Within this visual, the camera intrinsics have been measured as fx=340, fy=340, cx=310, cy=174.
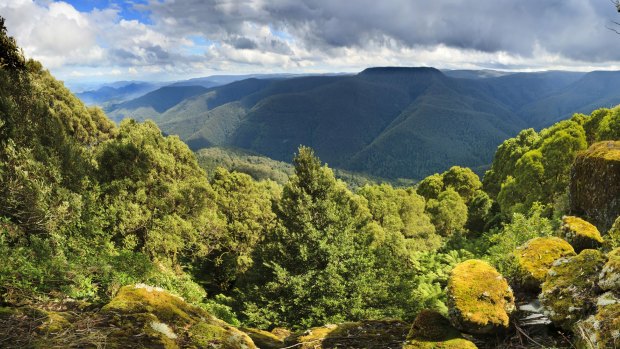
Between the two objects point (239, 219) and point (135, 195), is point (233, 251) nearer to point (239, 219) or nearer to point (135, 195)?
point (239, 219)

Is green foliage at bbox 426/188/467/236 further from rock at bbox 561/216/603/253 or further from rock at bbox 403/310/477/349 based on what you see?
rock at bbox 403/310/477/349

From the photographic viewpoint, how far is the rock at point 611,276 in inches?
212

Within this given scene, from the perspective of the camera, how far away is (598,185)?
1240 cm

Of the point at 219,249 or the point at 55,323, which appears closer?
the point at 55,323

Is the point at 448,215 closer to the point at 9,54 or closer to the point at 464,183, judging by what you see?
the point at 464,183

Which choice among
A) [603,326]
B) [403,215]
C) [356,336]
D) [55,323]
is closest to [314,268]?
[356,336]

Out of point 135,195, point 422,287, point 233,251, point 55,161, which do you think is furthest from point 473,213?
point 55,161

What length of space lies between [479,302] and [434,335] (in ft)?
3.44

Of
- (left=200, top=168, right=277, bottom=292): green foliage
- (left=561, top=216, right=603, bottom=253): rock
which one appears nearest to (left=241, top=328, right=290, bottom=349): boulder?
(left=561, top=216, right=603, bottom=253): rock

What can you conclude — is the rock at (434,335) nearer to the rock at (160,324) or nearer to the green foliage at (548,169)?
the rock at (160,324)

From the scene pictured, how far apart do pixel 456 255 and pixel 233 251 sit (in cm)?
1860

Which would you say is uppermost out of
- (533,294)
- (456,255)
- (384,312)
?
(533,294)

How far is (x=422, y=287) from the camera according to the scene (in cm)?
2100

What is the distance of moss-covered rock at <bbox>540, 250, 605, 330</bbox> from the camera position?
5.78m
